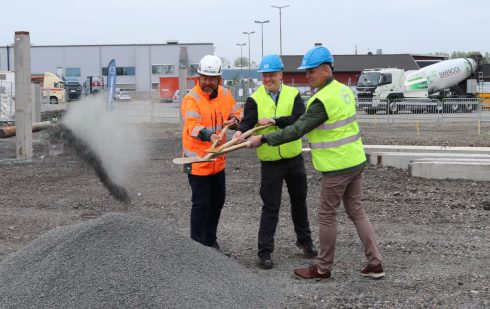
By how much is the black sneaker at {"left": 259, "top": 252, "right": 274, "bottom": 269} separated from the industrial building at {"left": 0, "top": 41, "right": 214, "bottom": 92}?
73737 millimetres

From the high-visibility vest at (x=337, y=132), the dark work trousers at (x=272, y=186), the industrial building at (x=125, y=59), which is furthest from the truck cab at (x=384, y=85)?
the industrial building at (x=125, y=59)

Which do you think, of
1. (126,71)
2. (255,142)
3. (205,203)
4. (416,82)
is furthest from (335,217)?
(126,71)

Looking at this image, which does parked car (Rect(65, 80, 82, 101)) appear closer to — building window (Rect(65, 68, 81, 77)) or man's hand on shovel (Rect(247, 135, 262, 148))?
building window (Rect(65, 68, 81, 77))

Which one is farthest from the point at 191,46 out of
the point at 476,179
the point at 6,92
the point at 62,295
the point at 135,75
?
the point at 62,295

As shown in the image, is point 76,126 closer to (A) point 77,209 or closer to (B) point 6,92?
(A) point 77,209

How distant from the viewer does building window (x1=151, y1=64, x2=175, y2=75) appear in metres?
78.2

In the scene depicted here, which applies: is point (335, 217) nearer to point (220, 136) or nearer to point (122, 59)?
point (220, 136)

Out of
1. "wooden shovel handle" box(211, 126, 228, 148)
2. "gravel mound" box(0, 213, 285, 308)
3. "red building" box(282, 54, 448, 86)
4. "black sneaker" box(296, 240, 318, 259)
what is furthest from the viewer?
"red building" box(282, 54, 448, 86)

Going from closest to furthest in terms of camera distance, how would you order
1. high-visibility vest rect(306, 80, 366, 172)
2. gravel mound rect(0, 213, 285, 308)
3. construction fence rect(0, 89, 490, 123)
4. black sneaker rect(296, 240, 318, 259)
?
gravel mound rect(0, 213, 285, 308), high-visibility vest rect(306, 80, 366, 172), black sneaker rect(296, 240, 318, 259), construction fence rect(0, 89, 490, 123)

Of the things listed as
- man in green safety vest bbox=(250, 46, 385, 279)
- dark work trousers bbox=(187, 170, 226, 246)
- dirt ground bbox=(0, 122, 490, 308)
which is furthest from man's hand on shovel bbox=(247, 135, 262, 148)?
dirt ground bbox=(0, 122, 490, 308)

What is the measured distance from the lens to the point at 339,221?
27.1 feet

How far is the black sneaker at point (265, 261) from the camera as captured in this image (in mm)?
6266

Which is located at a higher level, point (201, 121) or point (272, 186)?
point (201, 121)

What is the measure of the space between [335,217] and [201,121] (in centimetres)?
159
